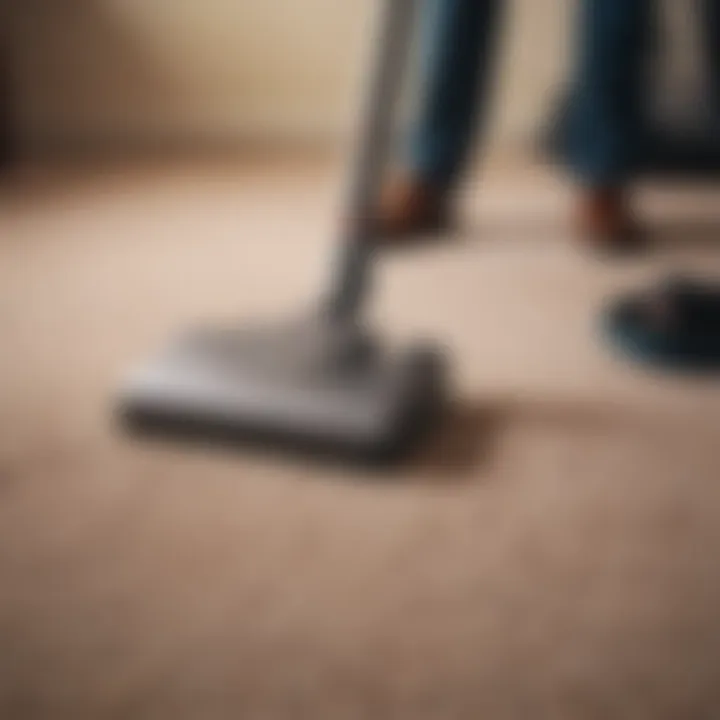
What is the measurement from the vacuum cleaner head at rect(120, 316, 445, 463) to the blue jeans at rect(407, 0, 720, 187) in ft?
2.40

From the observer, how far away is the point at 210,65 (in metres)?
2.47

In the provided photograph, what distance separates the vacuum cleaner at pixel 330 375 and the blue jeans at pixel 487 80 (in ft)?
2.10

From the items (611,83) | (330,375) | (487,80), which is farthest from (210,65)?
(330,375)

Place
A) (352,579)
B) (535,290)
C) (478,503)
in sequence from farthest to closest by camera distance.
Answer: (535,290) < (478,503) < (352,579)

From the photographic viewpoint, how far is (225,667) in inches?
31.5

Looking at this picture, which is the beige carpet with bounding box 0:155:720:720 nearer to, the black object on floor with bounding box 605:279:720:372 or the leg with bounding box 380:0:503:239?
the black object on floor with bounding box 605:279:720:372

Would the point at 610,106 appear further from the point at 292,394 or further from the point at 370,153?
the point at 292,394

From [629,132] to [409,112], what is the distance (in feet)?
1.98

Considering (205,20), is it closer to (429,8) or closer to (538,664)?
(429,8)

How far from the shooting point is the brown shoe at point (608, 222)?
6.06 feet

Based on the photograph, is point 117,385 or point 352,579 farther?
point 117,385

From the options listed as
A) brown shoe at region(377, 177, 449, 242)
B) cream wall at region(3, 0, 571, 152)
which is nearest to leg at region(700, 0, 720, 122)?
cream wall at region(3, 0, 571, 152)

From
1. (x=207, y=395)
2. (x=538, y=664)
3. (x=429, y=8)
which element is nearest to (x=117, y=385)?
(x=207, y=395)

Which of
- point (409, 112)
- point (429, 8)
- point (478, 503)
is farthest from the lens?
point (409, 112)
